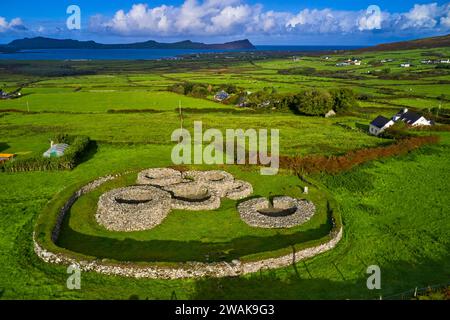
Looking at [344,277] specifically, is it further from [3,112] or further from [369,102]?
[3,112]

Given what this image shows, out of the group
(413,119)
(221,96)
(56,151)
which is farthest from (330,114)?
(56,151)

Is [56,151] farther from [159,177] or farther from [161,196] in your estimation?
[161,196]

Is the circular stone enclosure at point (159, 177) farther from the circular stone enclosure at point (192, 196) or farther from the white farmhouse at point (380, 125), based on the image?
the white farmhouse at point (380, 125)

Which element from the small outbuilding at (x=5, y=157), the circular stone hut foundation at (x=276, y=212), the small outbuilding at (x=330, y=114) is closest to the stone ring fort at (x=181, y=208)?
A: the circular stone hut foundation at (x=276, y=212)

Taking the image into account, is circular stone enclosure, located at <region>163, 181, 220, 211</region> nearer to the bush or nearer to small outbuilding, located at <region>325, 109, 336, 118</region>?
the bush

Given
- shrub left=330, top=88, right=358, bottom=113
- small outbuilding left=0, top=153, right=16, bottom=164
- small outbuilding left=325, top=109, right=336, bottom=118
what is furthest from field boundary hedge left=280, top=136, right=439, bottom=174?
shrub left=330, top=88, right=358, bottom=113
